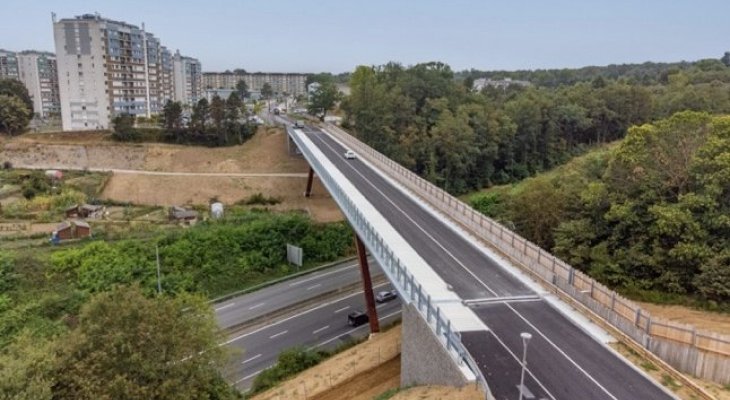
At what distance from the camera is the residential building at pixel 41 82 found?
125625mm

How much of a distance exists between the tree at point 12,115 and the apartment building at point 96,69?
23.8 ft

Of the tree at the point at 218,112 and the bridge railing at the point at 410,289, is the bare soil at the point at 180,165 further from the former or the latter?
the bridge railing at the point at 410,289

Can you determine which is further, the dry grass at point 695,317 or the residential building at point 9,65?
the residential building at point 9,65

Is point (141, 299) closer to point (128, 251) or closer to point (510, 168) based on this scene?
point (128, 251)

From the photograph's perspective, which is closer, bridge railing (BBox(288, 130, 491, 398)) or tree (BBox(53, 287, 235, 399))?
bridge railing (BBox(288, 130, 491, 398))

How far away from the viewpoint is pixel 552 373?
1731 cm

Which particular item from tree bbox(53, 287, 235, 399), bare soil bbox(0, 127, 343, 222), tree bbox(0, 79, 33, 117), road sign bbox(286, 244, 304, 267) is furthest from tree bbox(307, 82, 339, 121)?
tree bbox(53, 287, 235, 399)

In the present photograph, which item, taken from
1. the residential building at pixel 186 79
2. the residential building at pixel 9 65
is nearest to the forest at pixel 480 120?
the residential building at pixel 186 79

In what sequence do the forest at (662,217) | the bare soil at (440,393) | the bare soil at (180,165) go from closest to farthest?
the bare soil at (440,393)
the forest at (662,217)
the bare soil at (180,165)

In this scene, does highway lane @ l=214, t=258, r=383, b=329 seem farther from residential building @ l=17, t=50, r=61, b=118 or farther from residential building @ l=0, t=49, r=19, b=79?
residential building @ l=0, t=49, r=19, b=79

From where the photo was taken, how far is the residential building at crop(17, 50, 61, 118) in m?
126

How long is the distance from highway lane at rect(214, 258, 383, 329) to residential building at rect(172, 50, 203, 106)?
302 feet

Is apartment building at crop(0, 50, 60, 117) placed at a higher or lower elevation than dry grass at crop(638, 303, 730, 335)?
higher

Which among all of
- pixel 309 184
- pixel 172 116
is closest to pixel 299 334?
pixel 309 184
